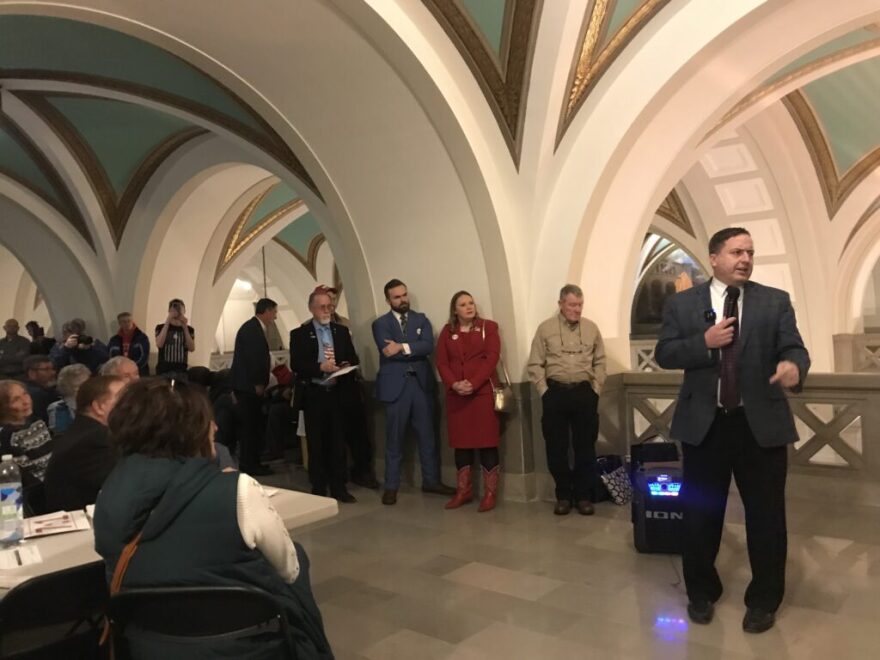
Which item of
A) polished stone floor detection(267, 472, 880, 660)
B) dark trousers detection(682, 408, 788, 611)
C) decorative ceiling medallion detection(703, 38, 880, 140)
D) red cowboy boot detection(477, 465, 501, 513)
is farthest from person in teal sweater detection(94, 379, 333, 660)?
decorative ceiling medallion detection(703, 38, 880, 140)

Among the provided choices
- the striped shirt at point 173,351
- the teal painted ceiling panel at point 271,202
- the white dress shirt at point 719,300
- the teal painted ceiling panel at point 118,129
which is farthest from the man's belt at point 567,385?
the teal painted ceiling panel at point 271,202

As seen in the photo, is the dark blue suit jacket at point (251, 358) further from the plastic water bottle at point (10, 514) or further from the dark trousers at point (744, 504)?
Result: the dark trousers at point (744, 504)

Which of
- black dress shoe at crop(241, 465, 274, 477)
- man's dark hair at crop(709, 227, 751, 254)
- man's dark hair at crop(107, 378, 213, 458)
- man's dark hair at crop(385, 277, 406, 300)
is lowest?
black dress shoe at crop(241, 465, 274, 477)

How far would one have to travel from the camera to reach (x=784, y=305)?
2990 mm

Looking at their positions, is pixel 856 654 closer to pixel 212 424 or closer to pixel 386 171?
pixel 212 424

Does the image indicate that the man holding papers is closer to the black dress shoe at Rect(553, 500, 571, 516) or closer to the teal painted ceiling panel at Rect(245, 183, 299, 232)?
the black dress shoe at Rect(553, 500, 571, 516)

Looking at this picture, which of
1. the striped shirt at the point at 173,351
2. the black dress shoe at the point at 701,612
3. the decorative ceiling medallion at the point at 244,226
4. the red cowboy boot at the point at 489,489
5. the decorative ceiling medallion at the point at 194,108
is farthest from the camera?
the decorative ceiling medallion at the point at 244,226

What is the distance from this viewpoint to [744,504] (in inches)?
118

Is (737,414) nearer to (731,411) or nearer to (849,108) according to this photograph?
(731,411)

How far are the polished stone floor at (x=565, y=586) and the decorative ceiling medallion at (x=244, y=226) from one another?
5.97m

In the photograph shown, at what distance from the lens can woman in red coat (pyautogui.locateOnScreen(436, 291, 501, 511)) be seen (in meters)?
5.10

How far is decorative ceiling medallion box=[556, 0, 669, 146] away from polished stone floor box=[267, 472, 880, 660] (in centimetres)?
272

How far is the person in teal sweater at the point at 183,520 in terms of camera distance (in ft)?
5.80

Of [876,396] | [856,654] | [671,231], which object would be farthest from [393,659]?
[671,231]
